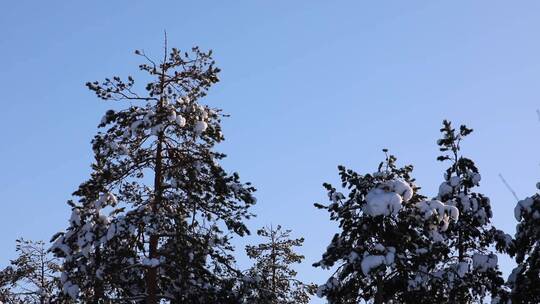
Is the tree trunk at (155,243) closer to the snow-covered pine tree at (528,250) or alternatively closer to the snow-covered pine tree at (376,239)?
the snow-covered pine tree at (376,239)

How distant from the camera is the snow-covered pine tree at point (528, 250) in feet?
65.5

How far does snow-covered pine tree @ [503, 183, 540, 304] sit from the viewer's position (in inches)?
786

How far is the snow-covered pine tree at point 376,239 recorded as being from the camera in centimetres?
1938

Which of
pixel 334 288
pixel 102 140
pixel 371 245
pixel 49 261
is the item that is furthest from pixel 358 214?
pixel 49 261

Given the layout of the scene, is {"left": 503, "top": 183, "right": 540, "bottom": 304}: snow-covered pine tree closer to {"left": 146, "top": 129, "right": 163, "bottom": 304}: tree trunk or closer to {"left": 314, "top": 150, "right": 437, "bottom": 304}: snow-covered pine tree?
{"left": 314, "top": 150, "right": 437, "bottom": 304}: snow-covered pine tree

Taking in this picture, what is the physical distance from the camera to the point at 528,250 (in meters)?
20.6

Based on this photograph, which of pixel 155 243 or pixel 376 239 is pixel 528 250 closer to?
pixel 376 239

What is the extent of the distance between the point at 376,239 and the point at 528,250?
416 cm

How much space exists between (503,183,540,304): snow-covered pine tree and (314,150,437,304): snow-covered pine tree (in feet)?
7.64

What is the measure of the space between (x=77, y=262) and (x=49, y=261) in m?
11.5

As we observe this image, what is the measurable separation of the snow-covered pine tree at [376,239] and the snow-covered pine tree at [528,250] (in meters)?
2.33

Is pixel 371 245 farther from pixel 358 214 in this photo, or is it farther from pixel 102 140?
pixel 102 140

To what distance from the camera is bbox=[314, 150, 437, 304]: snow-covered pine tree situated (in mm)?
19375

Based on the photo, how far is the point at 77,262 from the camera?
20141 millimetres
